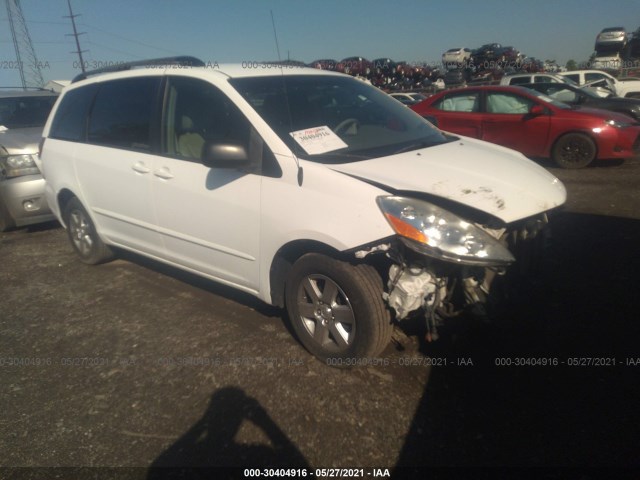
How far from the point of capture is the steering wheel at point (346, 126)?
3.16 meters

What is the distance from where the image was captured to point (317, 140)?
2926 mm

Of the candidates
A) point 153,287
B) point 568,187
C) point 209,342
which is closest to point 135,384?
point 209,342

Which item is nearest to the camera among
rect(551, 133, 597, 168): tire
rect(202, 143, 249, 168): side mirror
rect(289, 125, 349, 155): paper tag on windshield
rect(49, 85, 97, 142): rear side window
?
rect(202, 143, 249, 168): side mirror

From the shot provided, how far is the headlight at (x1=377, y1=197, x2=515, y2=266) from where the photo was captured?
7.57 feet

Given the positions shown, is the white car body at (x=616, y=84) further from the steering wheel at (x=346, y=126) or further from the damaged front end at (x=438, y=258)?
the damaged front end at (x=438, y=258)

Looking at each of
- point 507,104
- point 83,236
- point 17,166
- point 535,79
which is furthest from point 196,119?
point 535,79

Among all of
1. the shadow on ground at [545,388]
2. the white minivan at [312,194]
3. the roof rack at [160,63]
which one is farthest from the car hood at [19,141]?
the shadow on ground at [545,388]

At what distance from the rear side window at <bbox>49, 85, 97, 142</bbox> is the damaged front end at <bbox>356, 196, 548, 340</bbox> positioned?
3240 mm

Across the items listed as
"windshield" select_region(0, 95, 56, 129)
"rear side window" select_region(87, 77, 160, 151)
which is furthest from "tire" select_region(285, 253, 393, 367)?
"windshield" select_region(0, 95, 56, 129)

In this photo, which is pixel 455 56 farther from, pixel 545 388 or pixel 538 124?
pixel 545 388

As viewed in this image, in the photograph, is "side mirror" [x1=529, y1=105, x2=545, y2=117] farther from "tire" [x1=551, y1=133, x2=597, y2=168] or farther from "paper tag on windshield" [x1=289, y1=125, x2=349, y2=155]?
"paper tag on windshield" [x1=289, y1=125, x2=349, y2=155]

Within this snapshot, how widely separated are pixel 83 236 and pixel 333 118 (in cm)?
293

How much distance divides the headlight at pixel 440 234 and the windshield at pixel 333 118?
561 mm

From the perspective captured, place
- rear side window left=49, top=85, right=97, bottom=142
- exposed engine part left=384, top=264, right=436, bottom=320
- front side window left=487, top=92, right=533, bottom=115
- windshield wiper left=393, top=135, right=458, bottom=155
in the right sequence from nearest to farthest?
exposed engine part left=384, top=264, right=436, bottom=320
windshield wiper left=393, top=135, right=458, bottom=155
rear side window left=49, top=85, right=97, bottom=142
front side window left=487, top=92, right=533, bottom=115
